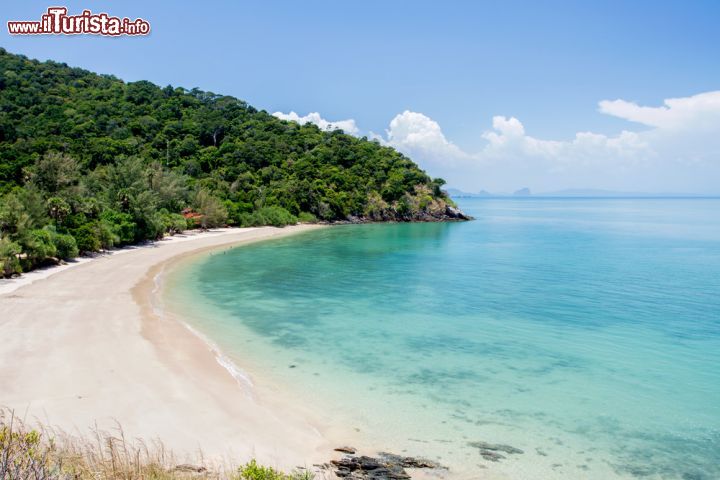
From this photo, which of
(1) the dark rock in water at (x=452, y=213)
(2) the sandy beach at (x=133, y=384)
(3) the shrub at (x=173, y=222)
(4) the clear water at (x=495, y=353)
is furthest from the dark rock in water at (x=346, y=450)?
(1) the dark rock in water at (x=452, y=213)

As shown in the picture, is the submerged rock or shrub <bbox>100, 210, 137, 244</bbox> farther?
shrub <bbox>100, 210, 137, 244</bbox>

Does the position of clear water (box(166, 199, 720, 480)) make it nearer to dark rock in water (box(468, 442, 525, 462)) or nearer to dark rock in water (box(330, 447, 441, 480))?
dark rock in water (box(468, 442, 525, 462))

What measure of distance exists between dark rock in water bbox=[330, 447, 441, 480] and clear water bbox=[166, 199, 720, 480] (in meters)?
0.64

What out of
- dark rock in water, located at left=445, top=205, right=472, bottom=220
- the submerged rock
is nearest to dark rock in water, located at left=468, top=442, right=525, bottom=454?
the submerged rock

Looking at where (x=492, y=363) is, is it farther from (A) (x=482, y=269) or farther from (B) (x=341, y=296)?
(A) (x=482, y=269)

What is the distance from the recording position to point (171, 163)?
81.2m

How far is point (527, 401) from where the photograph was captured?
1399cm

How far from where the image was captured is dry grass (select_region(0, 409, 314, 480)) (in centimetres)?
675

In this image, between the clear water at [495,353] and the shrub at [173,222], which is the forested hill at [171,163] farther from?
the clear water at [495,353]

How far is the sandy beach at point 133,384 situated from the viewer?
11.0m

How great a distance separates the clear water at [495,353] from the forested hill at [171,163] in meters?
13.1

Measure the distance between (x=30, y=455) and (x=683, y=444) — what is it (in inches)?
534

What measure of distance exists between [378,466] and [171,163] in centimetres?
7980

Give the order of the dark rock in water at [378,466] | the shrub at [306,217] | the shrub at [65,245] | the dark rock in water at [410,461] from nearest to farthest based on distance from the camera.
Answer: the dark rock in water at [378,466], the dark rock in water at [410,461], the shrub at [65,245], the shrub at [306,217]
